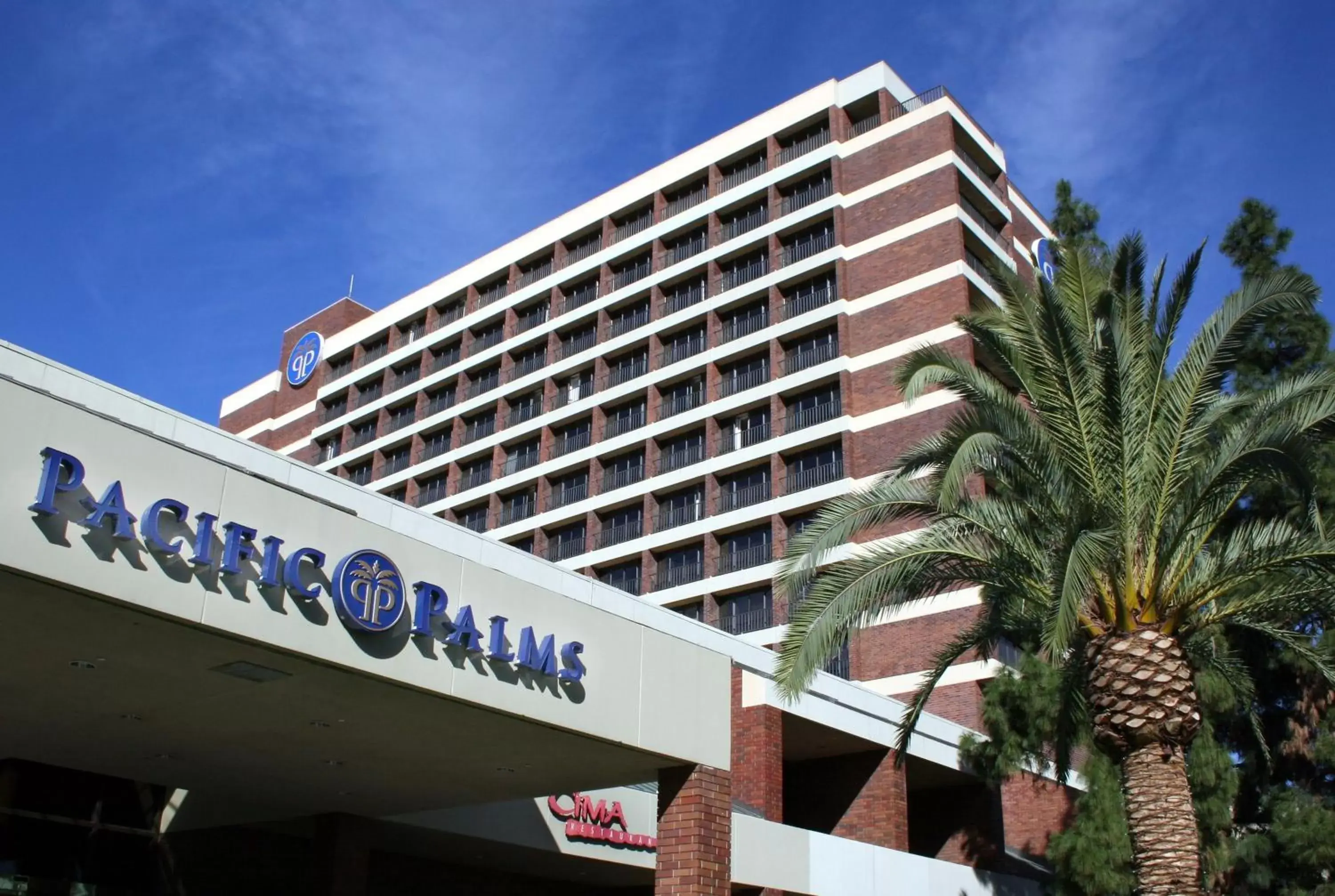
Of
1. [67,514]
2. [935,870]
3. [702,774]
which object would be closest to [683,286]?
[935,870]

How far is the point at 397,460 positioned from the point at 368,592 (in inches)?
2158

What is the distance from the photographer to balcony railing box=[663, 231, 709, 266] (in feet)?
179

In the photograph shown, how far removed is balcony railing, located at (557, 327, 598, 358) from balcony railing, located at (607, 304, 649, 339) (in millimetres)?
1070

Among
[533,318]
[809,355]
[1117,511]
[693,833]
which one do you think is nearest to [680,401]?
[809,355]

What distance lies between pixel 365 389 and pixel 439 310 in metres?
6.40

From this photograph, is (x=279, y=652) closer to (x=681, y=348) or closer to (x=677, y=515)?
(x=677, y=515)

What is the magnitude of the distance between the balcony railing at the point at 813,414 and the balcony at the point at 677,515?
489 cm

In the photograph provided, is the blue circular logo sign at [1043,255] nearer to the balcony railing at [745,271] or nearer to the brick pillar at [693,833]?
the balcony railing at [745,271]

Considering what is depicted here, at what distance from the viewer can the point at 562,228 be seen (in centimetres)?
6084

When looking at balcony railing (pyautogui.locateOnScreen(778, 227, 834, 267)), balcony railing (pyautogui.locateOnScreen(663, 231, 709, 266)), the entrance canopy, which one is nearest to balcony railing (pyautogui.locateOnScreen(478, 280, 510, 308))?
balcony railing (pyautogui.locateOnScreen(663, 231, 709, 266))

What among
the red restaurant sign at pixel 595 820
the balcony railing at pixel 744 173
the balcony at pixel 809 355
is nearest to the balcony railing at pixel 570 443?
the balcony at pixel 809 355

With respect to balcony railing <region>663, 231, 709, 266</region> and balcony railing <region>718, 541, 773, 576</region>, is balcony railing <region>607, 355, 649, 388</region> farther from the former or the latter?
balcony railing <region>718, 541, 773, 576</region>

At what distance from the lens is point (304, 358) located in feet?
240

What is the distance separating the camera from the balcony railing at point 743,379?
4972 cm
